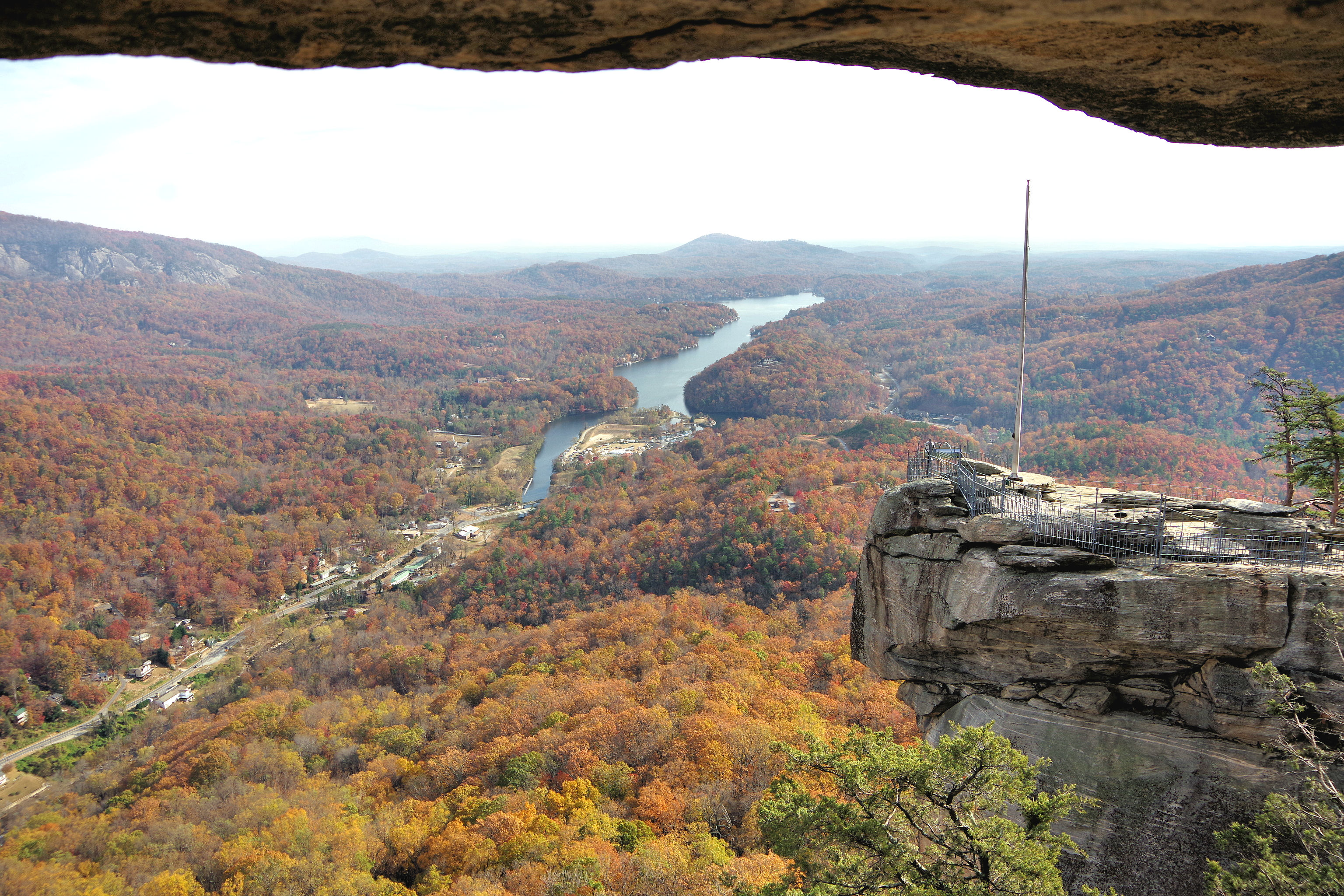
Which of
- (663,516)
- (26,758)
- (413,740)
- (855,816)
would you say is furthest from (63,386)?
(855,816)

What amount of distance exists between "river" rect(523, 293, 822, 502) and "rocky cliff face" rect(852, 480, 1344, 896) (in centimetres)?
7183

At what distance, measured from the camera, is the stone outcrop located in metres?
2.60

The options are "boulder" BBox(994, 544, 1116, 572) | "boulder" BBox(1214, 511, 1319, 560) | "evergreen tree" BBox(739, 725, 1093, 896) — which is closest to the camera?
"evergreen tree" BBox(739, 725, 1093, 896)

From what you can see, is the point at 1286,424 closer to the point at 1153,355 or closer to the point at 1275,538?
the point at 1275,538

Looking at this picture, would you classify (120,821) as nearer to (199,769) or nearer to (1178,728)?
(199,769)

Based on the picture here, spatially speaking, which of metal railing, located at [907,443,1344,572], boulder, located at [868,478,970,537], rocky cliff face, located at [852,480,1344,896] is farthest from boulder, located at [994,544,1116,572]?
boulder, located at [868,478,970,537]

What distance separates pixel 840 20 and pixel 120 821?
36384 mm

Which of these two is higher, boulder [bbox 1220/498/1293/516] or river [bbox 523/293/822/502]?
boulder [bbox 1220/498/1293/516]

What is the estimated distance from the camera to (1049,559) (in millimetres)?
11023

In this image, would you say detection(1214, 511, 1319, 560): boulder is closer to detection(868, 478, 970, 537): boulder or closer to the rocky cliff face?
the rocky cliff face

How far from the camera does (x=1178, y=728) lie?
1014 cm

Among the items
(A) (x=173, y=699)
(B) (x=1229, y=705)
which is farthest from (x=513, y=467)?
(B) (x=1229, y=705)

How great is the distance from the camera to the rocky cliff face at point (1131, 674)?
943 cm

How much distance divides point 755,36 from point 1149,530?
1096 centimetres
